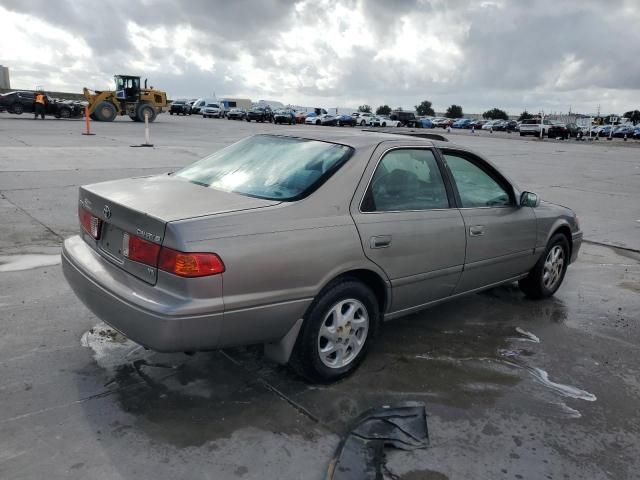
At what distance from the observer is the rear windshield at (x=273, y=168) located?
3.33 meters

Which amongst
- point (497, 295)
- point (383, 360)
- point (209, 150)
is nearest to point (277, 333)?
point (383, 360)

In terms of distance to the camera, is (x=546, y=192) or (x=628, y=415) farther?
(x=546, y=192)

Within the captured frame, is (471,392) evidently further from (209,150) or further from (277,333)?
(209,150)

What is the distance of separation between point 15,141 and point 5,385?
49.8 feet

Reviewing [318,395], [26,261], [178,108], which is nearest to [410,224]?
[318,395]

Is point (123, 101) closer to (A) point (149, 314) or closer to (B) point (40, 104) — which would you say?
(B) point (40, 104)

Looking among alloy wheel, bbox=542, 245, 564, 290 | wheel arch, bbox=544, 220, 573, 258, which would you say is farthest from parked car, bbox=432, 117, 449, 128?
alloy wheel, bbox=542, 245, 564, 290

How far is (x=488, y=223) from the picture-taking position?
4.22 meters

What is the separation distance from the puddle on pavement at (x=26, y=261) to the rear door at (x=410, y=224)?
3531 mm

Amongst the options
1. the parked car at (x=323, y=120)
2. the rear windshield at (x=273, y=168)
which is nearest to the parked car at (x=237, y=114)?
the parked car at (x=323, y=120)

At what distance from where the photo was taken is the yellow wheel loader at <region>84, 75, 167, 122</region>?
3031cm

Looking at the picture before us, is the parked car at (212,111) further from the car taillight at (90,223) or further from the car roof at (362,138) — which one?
the car taillight at (90,223)

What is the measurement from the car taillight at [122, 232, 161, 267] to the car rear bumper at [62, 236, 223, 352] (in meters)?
0.12

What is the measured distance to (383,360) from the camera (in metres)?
3.77
